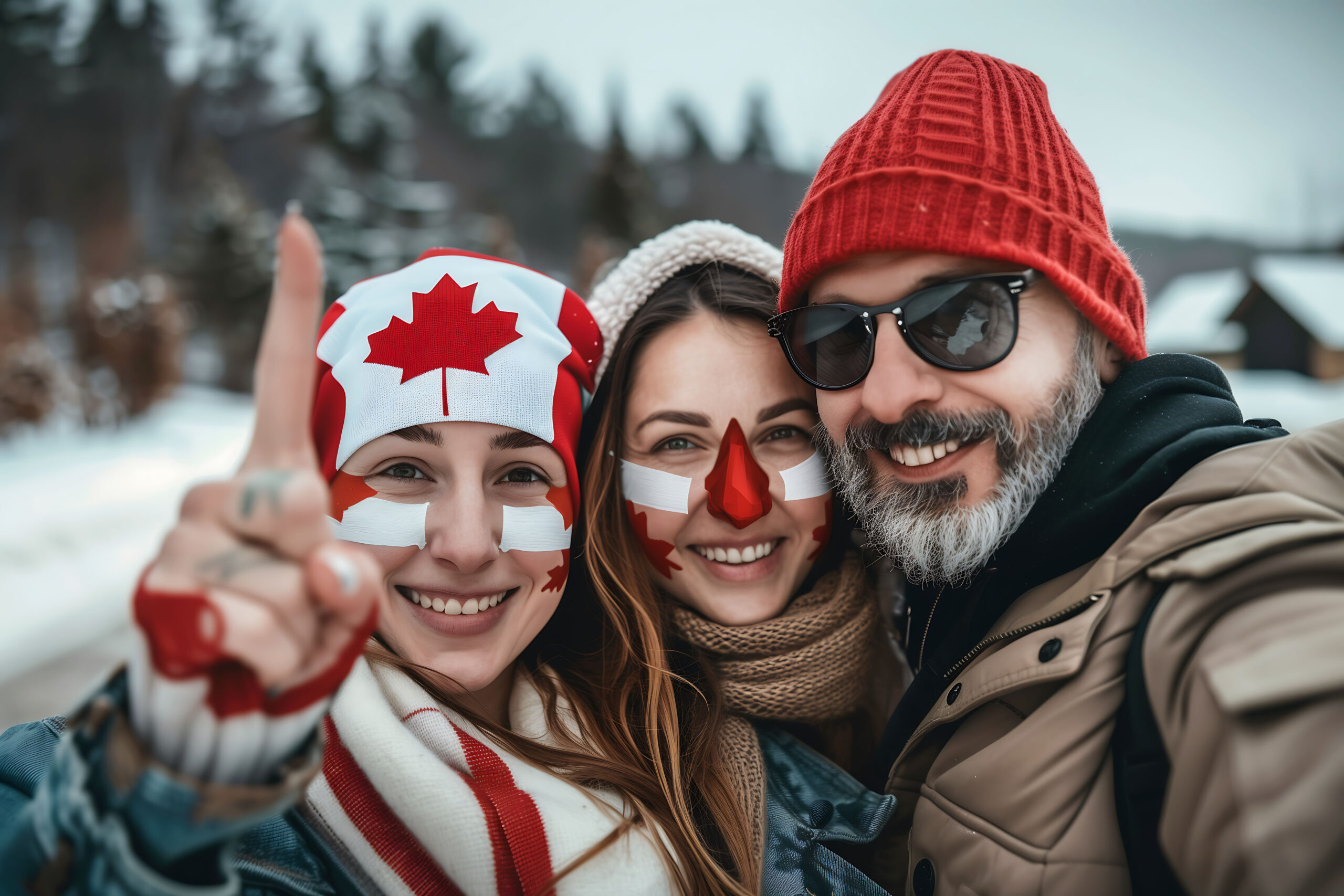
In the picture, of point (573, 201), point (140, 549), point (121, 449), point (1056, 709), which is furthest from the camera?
point (573, 201)

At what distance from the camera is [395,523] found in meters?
1.92

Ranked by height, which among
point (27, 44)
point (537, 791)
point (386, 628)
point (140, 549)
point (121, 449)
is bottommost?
point (121, 449)

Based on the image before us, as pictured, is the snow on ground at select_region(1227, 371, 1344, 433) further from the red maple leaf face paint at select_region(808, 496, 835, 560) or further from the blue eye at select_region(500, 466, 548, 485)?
the blue eye at select_region(500, 466, 548, 485)

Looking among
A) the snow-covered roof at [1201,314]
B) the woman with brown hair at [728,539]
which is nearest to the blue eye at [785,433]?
the woman with brown hair at [728,539]

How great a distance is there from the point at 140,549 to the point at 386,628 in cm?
785

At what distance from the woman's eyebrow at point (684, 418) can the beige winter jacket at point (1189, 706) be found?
994 mm

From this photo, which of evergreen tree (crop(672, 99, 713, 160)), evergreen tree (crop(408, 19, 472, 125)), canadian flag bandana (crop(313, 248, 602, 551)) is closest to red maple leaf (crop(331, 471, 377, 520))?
canadian flag bandana (crop(313, 248, 602, 551))

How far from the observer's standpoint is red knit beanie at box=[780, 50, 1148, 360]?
1.90 meters

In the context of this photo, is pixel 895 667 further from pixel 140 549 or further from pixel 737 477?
pixel 140 549

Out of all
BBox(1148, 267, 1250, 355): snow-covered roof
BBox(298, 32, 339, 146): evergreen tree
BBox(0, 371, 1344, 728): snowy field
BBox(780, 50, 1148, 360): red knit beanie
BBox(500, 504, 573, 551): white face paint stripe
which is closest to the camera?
BBox(780, 50, 1148, 360): red knit beanie

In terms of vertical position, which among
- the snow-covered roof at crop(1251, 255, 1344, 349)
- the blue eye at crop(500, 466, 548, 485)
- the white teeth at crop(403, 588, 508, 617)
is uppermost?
the blue eye at crop(500, 466, 548, 485)

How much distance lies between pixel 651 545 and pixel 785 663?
55 cm

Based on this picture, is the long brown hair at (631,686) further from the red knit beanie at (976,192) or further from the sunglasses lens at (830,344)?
the red knit beanie at (976,192)

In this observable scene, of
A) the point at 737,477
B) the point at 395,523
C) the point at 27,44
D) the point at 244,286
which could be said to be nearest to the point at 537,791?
the point at 395,523
